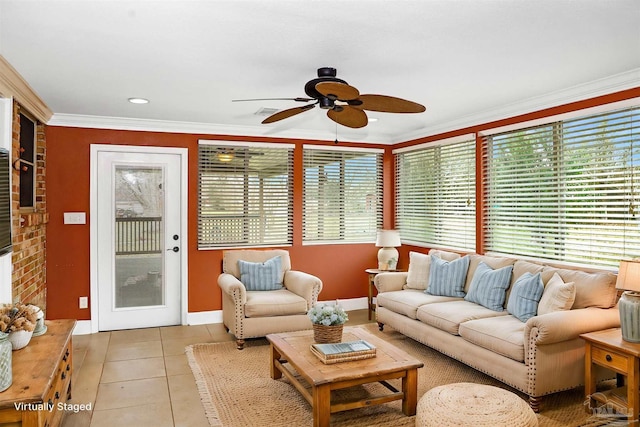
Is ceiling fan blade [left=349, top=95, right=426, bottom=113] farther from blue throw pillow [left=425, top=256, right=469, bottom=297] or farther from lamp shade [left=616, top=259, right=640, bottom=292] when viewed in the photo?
blue throw pillow [left=425, top=256, right=469, bottom=297]

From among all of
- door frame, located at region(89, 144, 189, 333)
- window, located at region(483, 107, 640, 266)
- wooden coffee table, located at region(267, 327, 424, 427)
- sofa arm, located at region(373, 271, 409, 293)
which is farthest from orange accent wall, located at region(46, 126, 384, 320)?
window, located at region(483, 107, 640, 266)

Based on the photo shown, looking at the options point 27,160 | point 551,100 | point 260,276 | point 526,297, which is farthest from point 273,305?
point 551,100

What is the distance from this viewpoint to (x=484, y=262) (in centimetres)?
436

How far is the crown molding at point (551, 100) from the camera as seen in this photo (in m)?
3.39

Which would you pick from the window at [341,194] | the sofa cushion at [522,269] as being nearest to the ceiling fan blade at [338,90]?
the sofa cushion at [522,269]

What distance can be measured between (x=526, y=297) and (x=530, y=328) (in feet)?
1.87

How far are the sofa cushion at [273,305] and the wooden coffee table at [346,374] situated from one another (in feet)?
3.26

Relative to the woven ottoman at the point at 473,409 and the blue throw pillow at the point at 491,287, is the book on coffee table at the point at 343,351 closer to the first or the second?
the woven ottoman at the point at 473,409

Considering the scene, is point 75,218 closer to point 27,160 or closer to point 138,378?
point 27,160

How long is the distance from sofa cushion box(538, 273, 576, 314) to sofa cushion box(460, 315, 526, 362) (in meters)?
0.22

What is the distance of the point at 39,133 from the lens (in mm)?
4656

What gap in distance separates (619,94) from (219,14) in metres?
3.08

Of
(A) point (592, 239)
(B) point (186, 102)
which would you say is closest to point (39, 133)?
(B) point (186, 102)

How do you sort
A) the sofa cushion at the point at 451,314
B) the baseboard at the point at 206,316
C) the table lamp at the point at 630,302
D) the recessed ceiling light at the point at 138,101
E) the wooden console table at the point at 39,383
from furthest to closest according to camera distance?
the baseboard at the point at 206,316, the recessed ceiling light at the point at 138,101, the sofa cushion at the point at 451,314, the table lamp at the point at 630,302, the wooden console table at the point at 39,383
